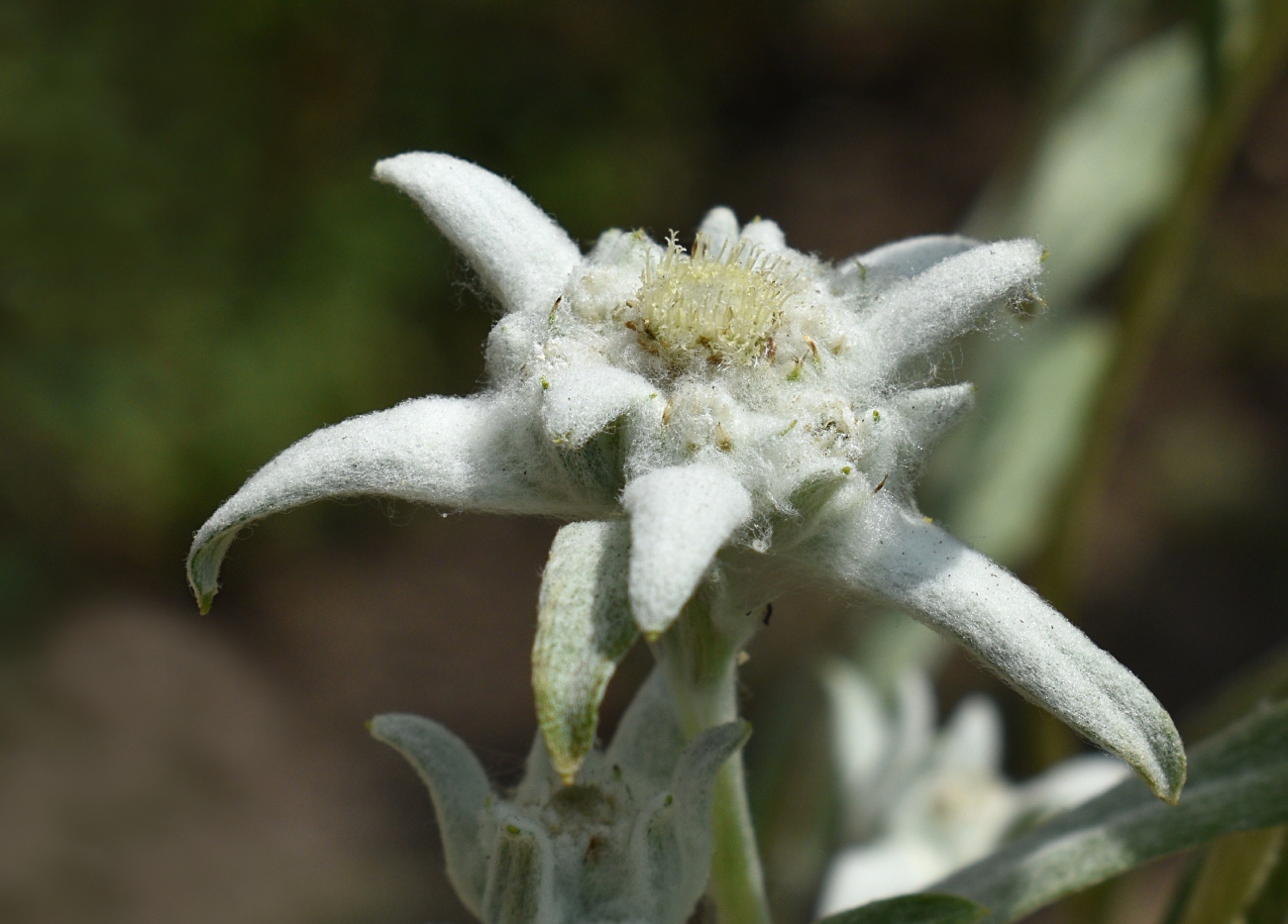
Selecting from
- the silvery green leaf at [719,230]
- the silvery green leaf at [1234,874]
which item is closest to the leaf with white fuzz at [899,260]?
the silvery green leaf at [719,230]

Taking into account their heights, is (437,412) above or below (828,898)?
above

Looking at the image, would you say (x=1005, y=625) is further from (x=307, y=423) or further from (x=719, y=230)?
(x=307, y=423)

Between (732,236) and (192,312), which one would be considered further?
(192,312)

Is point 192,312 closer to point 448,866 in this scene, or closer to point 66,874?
point 66,874

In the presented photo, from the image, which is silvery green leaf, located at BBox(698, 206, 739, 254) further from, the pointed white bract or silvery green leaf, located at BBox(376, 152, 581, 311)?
the pointed white bract

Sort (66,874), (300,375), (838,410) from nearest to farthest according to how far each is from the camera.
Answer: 1. (838,410)
2. (66,874)
3. (300,375)

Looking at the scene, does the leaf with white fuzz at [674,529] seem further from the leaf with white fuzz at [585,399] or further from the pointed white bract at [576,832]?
the pointed white bract at [576,832]

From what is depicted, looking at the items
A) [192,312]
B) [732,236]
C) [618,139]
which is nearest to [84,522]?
[192,312]
